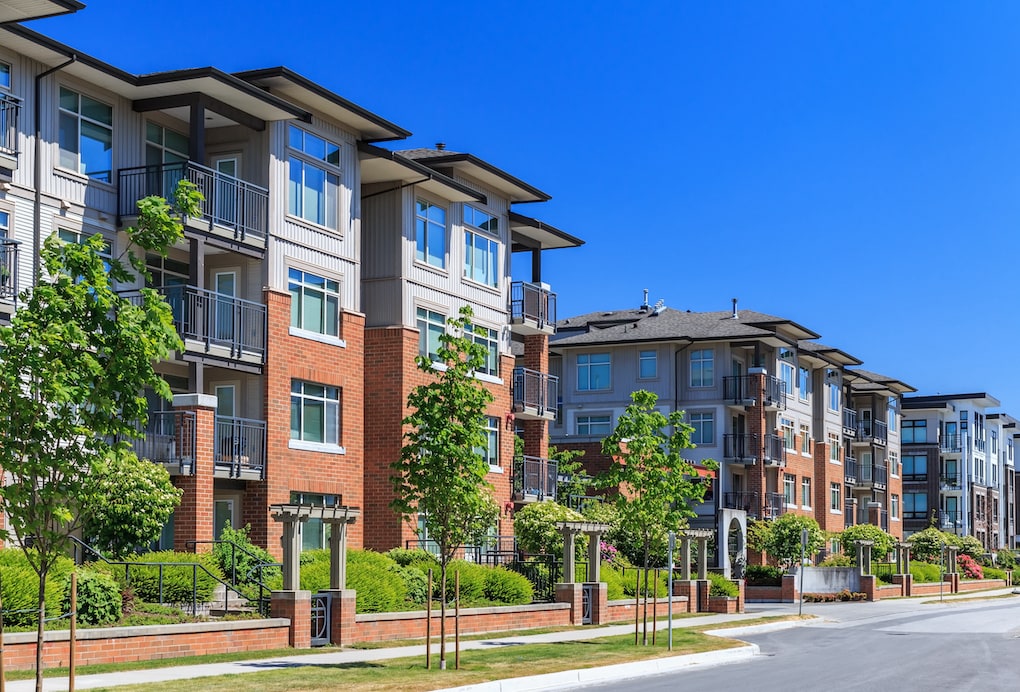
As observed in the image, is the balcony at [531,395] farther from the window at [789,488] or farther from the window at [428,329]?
the window at [789,488]

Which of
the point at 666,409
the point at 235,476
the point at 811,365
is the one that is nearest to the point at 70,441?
the point at 235,476

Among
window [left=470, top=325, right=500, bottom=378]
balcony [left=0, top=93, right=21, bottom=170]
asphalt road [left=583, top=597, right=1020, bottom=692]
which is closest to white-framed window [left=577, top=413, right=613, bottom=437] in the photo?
asphalt road [left=583, top=597, right=1020, bottom=692]

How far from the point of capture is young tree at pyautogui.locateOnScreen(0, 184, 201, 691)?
43.7ft

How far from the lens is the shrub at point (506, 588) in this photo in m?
34.2

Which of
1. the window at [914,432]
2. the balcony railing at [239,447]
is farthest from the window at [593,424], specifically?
the window at [914,432]

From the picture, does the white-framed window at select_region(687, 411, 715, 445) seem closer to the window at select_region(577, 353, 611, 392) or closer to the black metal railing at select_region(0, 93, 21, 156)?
the window at select_region(577, 353, 611, 392)

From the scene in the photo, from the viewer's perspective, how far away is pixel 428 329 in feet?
134

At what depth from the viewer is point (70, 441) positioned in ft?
45.7

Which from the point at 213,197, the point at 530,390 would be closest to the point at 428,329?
the point at 530,390

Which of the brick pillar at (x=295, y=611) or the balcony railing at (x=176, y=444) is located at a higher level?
the balcony railing at (x=176, y=444)

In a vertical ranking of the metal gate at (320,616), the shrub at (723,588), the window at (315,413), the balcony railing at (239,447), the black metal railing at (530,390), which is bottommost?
the shrub at (723,588)

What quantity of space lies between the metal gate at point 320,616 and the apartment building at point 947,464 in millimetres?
87290

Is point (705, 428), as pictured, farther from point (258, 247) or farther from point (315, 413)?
point (258, 247)

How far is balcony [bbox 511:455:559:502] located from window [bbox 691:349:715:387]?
22.9m
